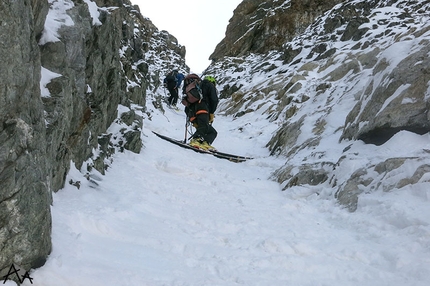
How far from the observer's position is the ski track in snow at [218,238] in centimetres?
315

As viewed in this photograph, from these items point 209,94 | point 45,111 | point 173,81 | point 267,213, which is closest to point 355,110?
point 267,213

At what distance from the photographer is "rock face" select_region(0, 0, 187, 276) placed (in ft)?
9.00

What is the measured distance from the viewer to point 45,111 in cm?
400

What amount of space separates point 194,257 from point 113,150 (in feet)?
14.0

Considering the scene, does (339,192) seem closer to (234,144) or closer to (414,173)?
(414,173)

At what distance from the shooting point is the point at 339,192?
5629 mm

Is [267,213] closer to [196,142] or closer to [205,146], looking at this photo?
[205,146]

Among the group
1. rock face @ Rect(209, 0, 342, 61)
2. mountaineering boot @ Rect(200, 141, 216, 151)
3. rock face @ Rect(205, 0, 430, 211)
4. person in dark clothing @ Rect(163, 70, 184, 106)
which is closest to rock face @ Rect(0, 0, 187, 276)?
mountaineering boot @ Rect(200, 141, 216, 151)

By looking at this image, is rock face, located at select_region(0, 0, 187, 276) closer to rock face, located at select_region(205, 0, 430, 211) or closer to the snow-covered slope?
the snow-covered slope

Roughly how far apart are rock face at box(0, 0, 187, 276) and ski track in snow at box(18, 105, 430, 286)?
308mm

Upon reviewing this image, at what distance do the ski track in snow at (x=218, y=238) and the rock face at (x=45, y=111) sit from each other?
308 mm

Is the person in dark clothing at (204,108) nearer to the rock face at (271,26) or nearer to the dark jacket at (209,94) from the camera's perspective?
the dark jacket at (209,94)

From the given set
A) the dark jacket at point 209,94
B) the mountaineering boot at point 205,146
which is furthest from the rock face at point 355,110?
the dark jacket at point 209,94

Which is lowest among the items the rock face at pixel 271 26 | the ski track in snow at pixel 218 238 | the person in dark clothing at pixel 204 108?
the ski track in snow at pixel 218 238
